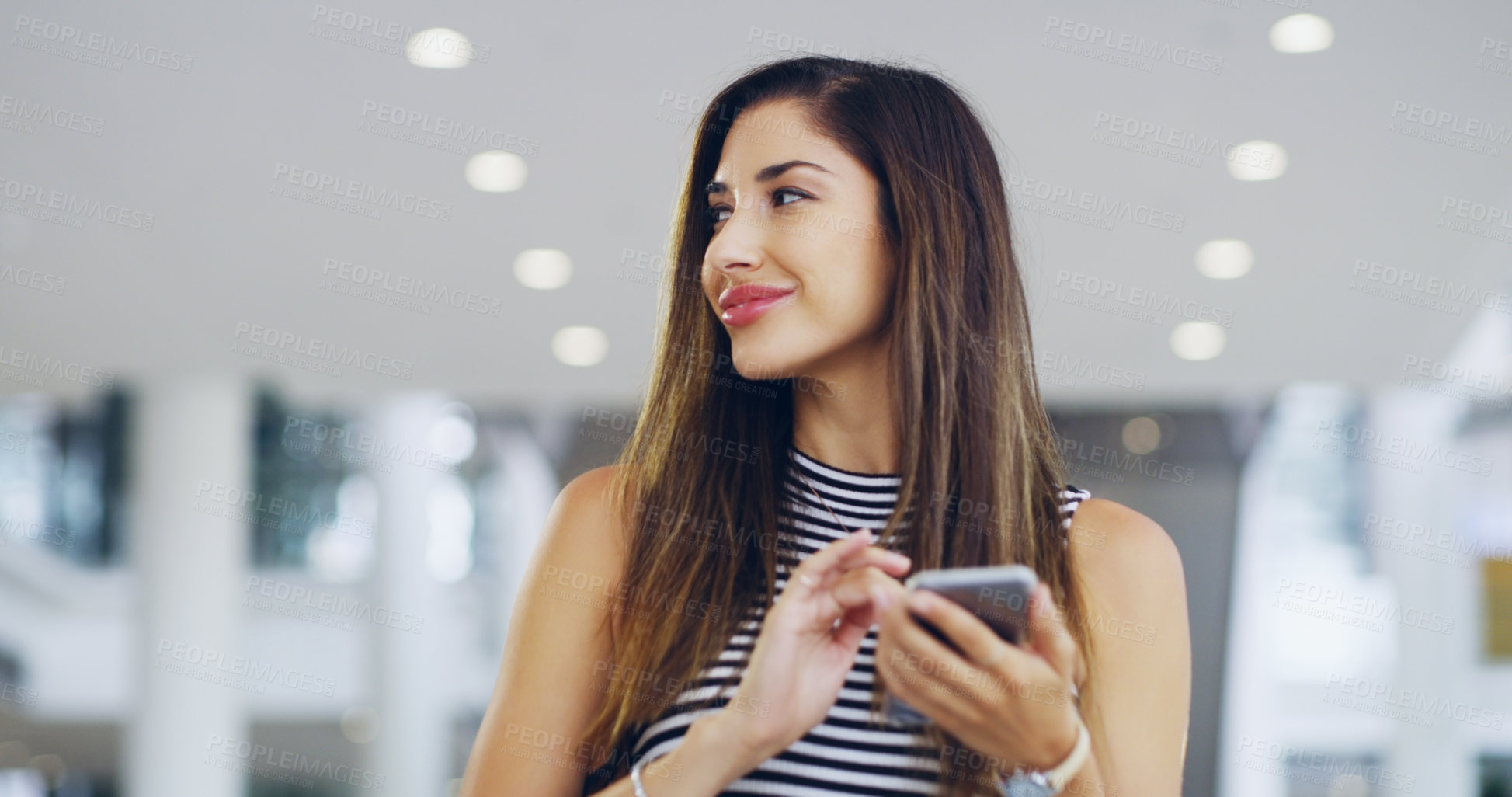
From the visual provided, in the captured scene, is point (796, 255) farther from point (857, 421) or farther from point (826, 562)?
point (826, 562)

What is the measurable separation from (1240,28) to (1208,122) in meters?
0.33

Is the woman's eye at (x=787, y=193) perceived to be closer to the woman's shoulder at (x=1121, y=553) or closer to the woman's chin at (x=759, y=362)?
the woman's chin at (x=759, y=362)

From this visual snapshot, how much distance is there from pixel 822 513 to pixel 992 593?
0.40 meters

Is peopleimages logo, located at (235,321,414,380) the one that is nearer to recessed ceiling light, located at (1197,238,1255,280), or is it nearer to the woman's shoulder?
recessed ceiling light, located at (1197,238,1255,280)

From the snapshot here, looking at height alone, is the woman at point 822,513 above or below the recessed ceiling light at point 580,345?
below

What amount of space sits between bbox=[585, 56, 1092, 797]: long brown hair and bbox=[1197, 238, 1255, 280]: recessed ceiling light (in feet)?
8.01

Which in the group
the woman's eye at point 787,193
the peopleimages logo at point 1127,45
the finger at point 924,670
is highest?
the peopleimages logo at point 1127,45

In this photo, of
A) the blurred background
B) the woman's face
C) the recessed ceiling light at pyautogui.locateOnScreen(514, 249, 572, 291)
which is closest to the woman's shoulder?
the woman's face

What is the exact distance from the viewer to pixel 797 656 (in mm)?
1116

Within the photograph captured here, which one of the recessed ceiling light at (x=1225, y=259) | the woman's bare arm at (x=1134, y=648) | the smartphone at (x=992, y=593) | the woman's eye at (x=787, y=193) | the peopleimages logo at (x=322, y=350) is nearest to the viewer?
the smartphone at (x=992, y=593)

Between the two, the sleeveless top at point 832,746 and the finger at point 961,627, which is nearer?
the finger at point 961,627

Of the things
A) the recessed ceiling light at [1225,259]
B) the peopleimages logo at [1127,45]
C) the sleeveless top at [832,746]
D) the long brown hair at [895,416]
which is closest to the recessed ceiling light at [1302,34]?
the peopleimages logo at [1127,45]

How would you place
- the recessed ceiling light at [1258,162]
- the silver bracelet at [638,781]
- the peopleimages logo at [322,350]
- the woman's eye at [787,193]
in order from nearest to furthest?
the silver bracelet at [638,781]
the woman's eye at [787,193]
the recessed ceiling light at [1258,162]
the peopleimages logo at [322,350]

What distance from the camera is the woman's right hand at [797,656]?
1096 millimetres
